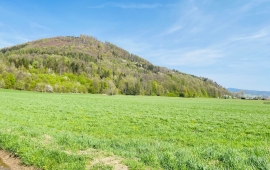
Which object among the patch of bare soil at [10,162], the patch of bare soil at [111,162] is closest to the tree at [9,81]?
the patch of bare soil at [10,162]

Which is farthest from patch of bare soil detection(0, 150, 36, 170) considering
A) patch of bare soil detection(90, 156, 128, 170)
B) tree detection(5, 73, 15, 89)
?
tree detection(5, 73, 15, 89)

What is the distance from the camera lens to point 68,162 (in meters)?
7.08

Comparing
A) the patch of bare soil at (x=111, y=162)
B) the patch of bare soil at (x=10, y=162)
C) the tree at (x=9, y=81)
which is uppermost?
the tree at (x=9, y=81)

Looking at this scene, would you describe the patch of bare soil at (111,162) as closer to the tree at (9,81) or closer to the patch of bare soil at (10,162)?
the patch of bare soil at (10,162)

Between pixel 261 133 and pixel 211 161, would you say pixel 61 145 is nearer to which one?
pixel 211 161

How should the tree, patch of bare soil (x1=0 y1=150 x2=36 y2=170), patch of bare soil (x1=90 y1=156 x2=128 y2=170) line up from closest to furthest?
1. patch of bare soil (x1=90 y1=156 x2=128 y2=170)
2. patch of bare soil (x1=0 y1=150 x2=36 y2=170)
3. the tree

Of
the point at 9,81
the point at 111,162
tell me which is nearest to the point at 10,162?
the point at 111,162

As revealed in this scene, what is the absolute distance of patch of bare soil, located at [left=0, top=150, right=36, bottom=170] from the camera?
23.6 feet

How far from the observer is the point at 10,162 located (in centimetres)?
764

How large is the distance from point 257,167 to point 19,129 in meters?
12.8

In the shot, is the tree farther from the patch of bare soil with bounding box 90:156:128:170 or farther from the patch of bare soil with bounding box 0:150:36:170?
the patch of bare soil with bounding box 90:156:128:170

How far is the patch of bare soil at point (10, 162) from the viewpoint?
7181mm

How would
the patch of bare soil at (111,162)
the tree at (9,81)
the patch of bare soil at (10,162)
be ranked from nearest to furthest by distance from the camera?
1. the patch of bare soil at (111,162)
2. the patch of bare soil at (10,162)
3. the tree at (9,81)

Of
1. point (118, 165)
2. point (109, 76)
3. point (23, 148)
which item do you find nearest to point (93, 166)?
point (118, 165)
